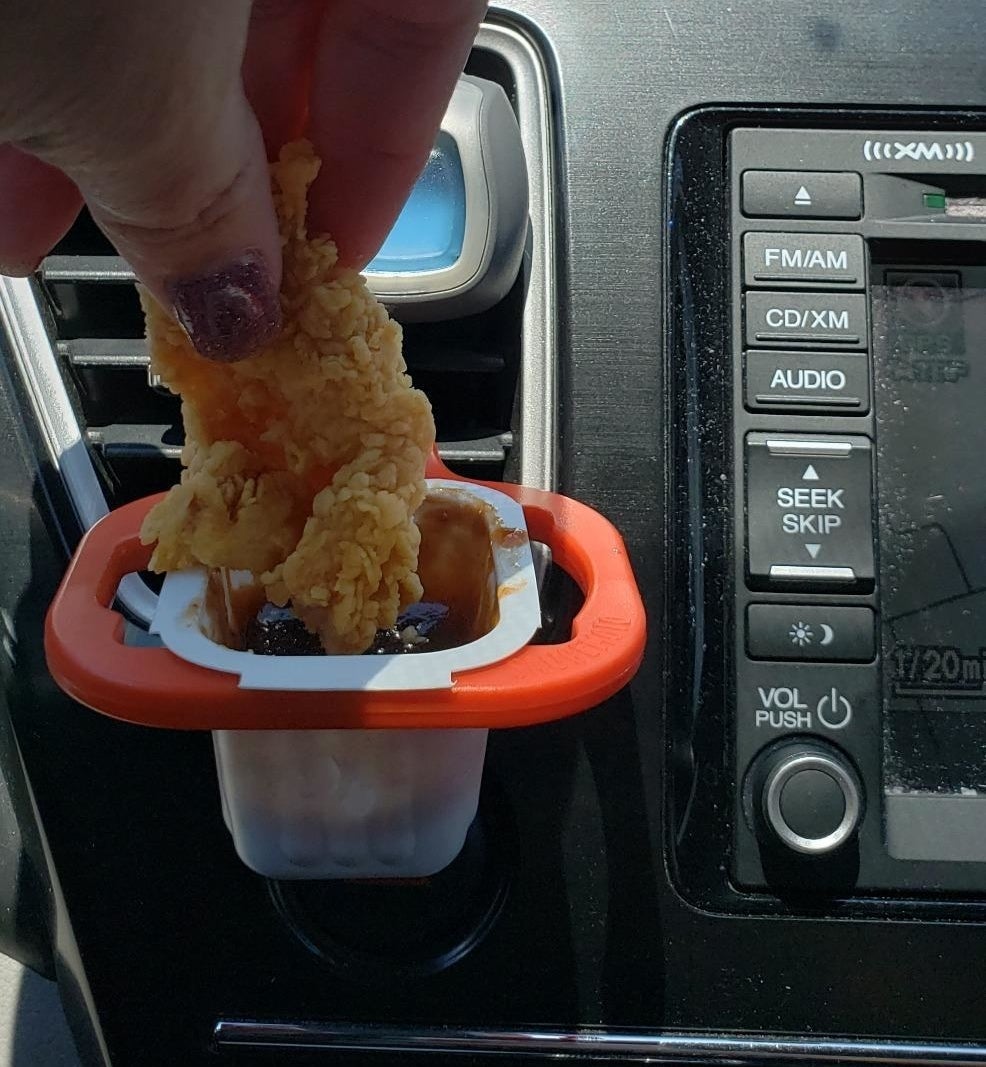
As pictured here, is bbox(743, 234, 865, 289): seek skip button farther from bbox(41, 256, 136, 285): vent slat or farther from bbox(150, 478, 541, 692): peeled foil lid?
bbox(41, 256, 136, 285): vent slat

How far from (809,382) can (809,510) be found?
79 mm

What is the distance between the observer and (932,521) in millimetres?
661

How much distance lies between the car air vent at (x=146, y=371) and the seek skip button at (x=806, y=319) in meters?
0.13

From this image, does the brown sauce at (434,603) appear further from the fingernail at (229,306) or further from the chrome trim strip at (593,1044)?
the chrome trim strip at (593,1044)

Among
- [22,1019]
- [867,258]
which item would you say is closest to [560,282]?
[867,258]

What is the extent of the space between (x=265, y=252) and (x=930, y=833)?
19.4 inches

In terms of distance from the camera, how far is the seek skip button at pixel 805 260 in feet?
2.18

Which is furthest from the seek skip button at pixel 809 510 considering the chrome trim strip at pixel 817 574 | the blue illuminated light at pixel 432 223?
the blue illuminated light at pixel 432 223

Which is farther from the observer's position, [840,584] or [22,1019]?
[22,1019]

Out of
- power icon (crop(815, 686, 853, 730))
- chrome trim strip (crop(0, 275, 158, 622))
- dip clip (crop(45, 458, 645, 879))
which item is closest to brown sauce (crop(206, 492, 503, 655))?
dip clip (crop(45, 458, 645, 879))

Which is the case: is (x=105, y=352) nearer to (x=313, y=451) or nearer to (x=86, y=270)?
(x=86, y=270)

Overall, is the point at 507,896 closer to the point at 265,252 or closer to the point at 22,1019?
the point at 265,252

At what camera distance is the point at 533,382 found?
0.66 metres

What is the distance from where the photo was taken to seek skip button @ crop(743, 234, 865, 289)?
2.18ft
